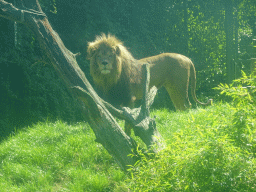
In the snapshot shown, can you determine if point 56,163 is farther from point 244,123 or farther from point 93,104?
point 244,123

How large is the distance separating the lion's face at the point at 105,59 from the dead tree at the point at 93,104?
3.46ft

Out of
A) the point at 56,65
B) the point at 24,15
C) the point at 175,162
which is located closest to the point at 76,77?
the point at 56,65

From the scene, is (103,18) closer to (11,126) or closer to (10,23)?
(10,23)

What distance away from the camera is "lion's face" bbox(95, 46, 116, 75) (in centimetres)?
528

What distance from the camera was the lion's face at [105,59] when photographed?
17.3ft

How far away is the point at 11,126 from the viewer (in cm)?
537

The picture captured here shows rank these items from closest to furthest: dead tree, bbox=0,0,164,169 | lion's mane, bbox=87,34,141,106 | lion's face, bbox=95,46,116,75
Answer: dead tree, bbox=0,0,164,169, lion's face, bbox=95,46,116,75, lion's mane, bbox=87,34,141,106

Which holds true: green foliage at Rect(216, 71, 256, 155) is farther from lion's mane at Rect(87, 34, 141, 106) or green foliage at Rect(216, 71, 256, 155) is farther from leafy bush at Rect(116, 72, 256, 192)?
lion's mane at Rect(87, 34, 141, 106)

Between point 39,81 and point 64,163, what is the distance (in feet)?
8.71

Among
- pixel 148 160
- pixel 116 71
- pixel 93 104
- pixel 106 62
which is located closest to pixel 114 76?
pixel 116 71

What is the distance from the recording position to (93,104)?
11.8 feet

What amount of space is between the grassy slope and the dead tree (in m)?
0.30

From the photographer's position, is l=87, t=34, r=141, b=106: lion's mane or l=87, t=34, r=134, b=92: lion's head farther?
l=87, t=34, r=141, b=106: lion's mane

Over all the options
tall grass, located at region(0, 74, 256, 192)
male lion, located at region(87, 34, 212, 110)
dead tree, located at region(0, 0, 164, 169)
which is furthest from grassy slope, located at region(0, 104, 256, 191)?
male lion, located at region(87, 34, 212, 110)
